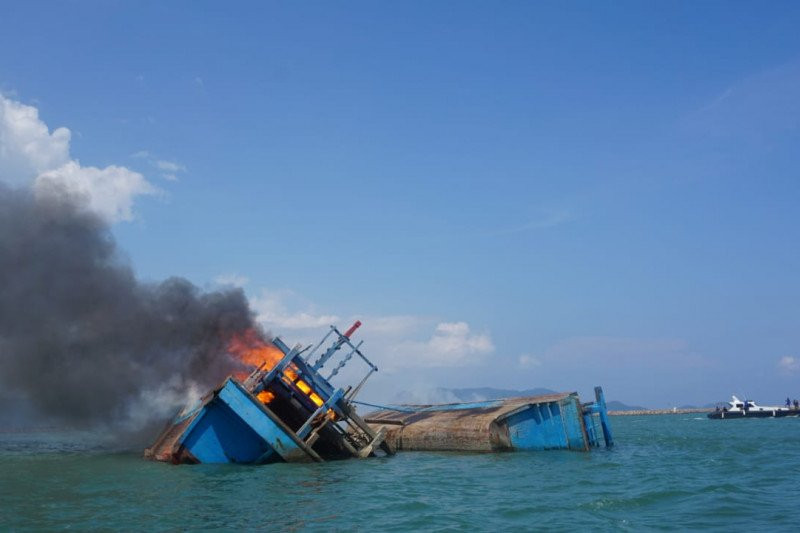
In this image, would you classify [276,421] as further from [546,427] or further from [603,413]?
[603,413]

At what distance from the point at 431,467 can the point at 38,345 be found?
2318cm

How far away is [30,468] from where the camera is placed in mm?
23953

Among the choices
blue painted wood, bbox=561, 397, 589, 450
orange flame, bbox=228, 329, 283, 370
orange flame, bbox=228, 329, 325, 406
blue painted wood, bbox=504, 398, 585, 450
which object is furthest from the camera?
orange flame, bbox=228, 329, 283, 370

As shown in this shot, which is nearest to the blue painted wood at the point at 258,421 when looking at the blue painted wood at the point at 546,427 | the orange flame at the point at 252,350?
the orange flame at the point at 252,350

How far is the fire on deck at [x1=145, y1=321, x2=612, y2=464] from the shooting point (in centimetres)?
2275

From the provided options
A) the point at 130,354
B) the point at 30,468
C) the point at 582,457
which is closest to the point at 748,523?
the point at 582,457

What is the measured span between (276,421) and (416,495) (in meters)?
7.61

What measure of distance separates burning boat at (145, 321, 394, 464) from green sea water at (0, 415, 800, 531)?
2.69 ft

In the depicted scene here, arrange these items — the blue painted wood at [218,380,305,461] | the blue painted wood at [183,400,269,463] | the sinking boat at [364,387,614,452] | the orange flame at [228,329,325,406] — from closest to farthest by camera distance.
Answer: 1. the blue painted wood at [218,380,305,461]
2. the blue painted wood at [183,400,269,463]
3. the sinking boat at [364,387,614,452]
4. the orange flame at [228,329,325,406]

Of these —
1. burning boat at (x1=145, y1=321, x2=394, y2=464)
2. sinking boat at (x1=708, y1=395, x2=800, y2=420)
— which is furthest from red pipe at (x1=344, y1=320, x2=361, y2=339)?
sinking boat at (x1=708, y1=395, x2=800, y2=420)

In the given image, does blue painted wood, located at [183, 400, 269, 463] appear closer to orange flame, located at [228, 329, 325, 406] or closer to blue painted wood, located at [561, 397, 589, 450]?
orange flame, located at [228, 329, 325, 406]

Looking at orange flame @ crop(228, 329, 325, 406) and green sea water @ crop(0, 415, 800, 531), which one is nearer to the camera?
green sea water @ crop(0, 415, 800, 531)

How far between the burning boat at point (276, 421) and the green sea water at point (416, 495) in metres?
0.82

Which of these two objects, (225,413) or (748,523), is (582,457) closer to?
(748,523)
